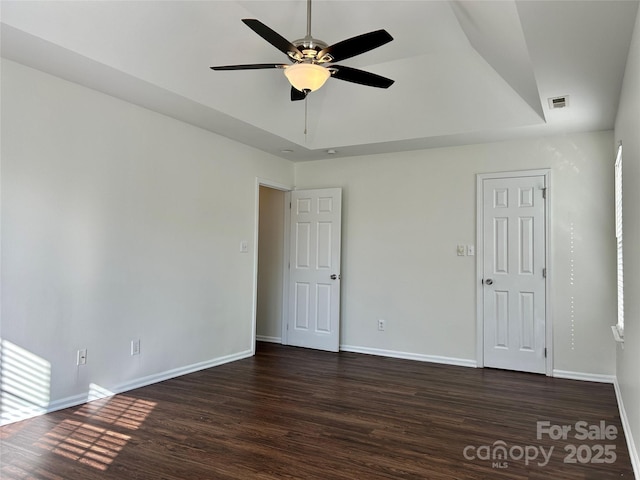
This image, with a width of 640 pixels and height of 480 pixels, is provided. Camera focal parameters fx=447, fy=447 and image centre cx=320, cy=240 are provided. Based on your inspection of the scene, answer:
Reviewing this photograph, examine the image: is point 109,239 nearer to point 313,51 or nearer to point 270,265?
point 313,51

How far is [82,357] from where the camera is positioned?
3.52 metres

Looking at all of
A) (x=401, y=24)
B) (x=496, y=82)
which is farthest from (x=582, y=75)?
(x=401, y=24)

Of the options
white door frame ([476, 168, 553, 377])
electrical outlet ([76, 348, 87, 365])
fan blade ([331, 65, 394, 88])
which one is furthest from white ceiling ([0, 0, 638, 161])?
electrical outlet ([76, 348, 87, 365])

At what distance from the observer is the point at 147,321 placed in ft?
13.3

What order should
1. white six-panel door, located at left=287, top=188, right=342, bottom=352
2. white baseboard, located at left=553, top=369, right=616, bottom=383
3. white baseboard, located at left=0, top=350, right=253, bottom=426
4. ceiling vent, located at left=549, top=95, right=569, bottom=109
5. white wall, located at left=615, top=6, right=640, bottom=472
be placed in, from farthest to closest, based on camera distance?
white six-panel door, located at left=287, top=188, right=342, bottom=352 → white baseboard, located at left=553, top=369, right=616, bottom=383 → ceiling vent, located at left=549, top=95, right=569, bottom=109 → white baseboard, located at left=0, top=350, right=253, bottom=426 → white wall, located at left=615, top=6, right=640, bottom=472

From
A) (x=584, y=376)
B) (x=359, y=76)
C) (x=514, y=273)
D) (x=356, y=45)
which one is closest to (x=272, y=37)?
(x=356, y=45)

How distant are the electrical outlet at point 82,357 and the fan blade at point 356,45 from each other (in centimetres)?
284

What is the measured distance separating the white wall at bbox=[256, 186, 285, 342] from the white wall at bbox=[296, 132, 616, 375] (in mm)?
513

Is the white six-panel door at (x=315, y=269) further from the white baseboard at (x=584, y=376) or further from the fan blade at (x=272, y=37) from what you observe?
the fan blade at (x=272, y=37)

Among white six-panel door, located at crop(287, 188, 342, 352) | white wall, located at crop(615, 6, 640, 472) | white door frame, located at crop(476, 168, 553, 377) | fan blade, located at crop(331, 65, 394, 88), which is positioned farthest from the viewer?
white six-panel door, located at crop(287, 188, 342, 352)

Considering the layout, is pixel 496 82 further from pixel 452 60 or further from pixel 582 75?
pixel 582 75

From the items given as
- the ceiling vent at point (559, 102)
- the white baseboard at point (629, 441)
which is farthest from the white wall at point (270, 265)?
the white baseboard at point (629, 441)

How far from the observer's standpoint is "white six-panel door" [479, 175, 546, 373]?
467cm

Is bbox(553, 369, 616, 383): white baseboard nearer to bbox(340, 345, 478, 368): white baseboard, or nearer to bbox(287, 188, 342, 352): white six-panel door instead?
bbox(340, 345, 478, 368): white baseboard
